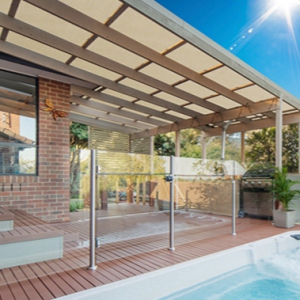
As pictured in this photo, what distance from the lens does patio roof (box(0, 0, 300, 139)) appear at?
425 centimetres

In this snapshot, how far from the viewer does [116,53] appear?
17.5ft

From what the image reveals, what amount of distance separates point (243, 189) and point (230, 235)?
2.27 metres

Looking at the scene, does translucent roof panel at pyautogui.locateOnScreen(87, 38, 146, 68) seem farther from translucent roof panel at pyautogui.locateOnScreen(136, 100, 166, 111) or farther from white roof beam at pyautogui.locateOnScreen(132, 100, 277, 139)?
white roof beam at pyautogui.locateOnScreen(132, 100, 277, 139)

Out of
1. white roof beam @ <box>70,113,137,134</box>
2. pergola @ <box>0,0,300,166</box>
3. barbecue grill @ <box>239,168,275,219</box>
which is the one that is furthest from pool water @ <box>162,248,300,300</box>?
white roof beam @ <box>70,113,137,134</box>

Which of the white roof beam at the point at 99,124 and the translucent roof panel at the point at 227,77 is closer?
the translucent roof panel at the point at 227,77

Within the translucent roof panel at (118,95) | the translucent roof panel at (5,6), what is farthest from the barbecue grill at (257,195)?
the translucent roof panel at (5,6)

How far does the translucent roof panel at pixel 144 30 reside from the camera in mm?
4242

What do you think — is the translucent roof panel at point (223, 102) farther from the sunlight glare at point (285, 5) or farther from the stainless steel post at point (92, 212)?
the sunlight glare at point (285, 5)

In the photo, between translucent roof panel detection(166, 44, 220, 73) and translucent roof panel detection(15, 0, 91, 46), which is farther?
translucent roof panel detection(166, 44, 220, 73)

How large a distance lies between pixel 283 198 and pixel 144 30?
4.80 m

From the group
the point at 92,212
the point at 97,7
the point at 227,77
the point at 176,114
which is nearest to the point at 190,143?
the point at 176,114

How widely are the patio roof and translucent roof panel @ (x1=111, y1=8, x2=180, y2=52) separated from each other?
0.01m

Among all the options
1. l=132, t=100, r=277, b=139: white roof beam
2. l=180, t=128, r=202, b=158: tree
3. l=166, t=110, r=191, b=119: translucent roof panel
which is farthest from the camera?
l=180, t=128, r=202, b=158: tree

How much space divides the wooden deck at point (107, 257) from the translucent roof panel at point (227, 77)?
10.0 ft
